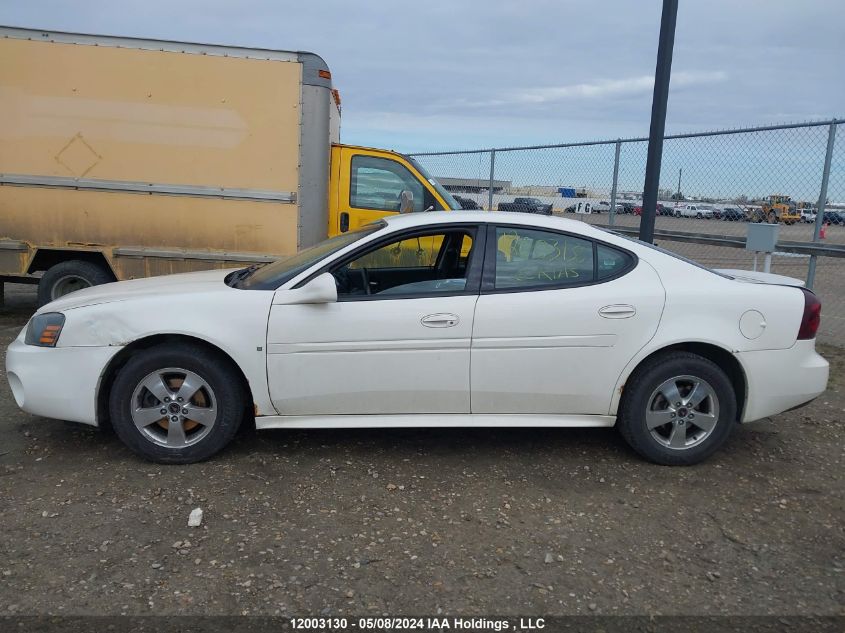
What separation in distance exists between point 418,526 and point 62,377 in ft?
7.19

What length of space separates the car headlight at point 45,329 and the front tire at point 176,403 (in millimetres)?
420

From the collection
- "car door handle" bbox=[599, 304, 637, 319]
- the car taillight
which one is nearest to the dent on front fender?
"car door handle" bbox=[599, 304, 637, 319]

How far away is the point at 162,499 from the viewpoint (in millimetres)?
3672

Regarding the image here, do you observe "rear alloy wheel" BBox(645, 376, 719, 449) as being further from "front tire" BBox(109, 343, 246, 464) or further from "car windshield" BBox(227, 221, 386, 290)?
"front tire" BBox(109, 343, 246, 464)

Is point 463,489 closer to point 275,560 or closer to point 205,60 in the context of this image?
point 275,560

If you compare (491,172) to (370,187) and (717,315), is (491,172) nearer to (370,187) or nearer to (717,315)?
(370,187)

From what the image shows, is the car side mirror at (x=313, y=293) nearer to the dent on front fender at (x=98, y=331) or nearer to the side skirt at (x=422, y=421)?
the side skirt at (x=422, y=421)

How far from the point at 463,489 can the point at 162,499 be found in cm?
161

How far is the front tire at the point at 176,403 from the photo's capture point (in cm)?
396

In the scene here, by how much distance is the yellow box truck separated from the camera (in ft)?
22.3

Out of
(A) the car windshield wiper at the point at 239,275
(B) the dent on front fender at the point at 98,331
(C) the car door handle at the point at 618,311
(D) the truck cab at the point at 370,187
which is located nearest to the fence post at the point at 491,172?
(D) the truck cab at the point at 370,187

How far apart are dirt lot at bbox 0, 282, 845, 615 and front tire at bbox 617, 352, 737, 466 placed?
148mm

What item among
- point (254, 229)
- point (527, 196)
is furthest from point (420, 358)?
point (527, 196)

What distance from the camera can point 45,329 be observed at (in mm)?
4012
